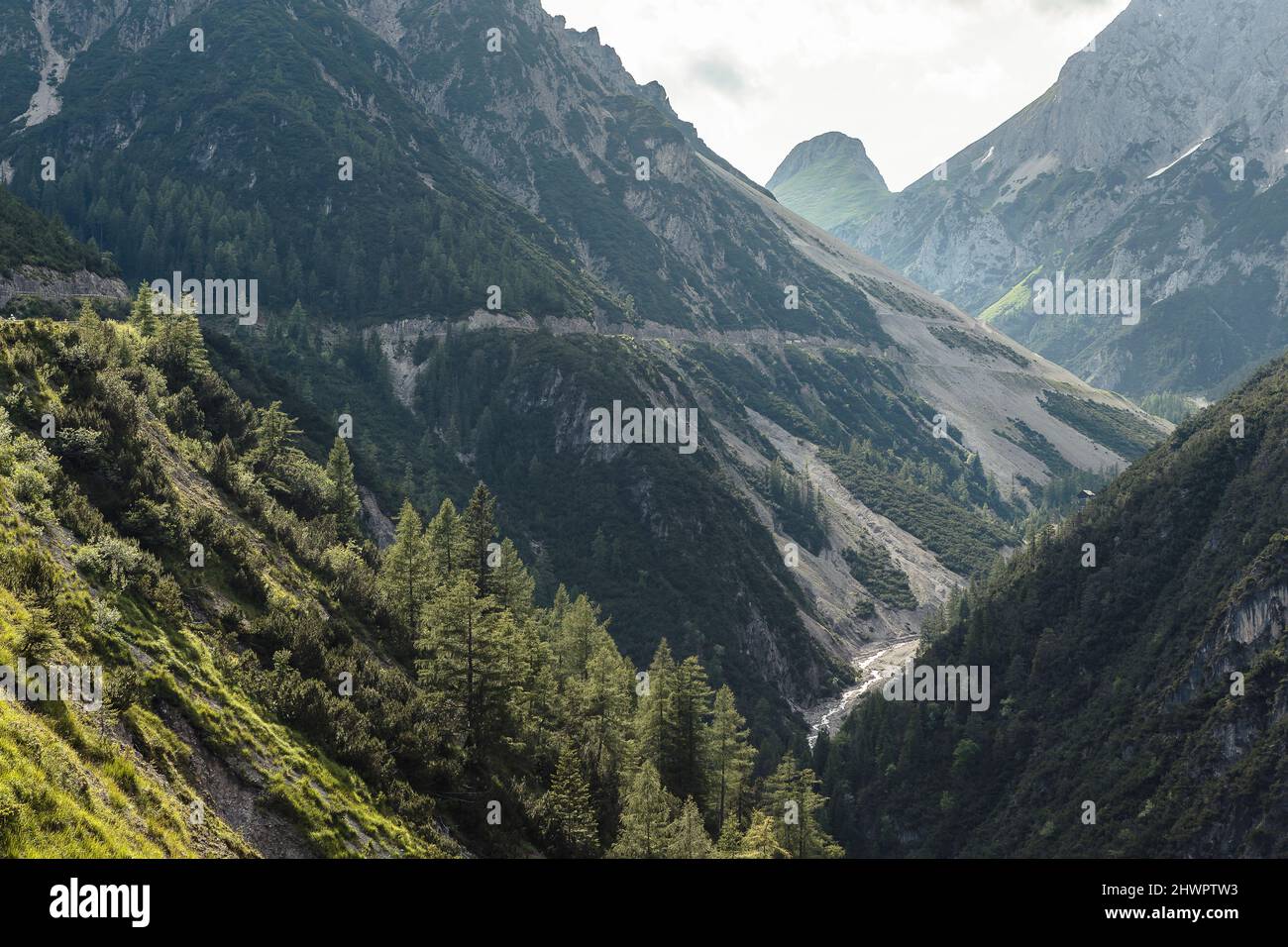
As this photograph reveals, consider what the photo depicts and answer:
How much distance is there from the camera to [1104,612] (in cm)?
10912

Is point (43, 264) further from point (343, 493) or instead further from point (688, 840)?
point (688, 840)

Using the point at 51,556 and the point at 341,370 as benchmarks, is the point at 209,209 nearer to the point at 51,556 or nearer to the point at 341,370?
the point at 341,370

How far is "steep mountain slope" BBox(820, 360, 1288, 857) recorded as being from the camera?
81.4m

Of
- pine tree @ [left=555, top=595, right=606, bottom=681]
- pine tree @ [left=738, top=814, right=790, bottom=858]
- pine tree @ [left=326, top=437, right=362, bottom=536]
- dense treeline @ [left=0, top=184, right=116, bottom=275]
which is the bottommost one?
pine tree @ [left=738, top=814, right=790, bottom=858]

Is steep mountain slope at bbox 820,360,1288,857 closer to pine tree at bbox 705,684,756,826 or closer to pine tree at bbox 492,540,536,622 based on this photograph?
pine tree at bbox 705,684,756,826

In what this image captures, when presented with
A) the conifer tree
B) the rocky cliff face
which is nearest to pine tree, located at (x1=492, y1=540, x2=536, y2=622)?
the conifer tree

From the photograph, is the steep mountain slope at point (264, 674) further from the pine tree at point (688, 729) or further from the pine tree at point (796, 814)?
the pine tree at point (796, 814)

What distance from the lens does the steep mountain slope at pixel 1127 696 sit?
81375 mm
